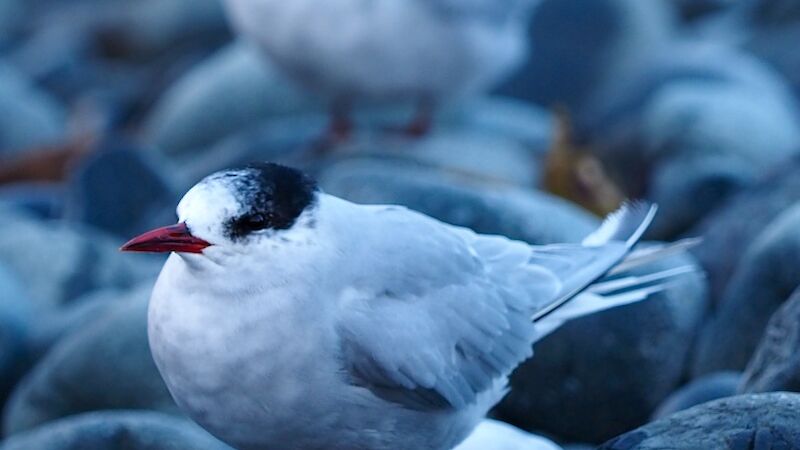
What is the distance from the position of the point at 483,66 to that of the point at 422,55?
385 millimetres

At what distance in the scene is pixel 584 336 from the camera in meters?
4.97

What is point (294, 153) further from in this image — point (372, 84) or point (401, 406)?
point (401, 406)

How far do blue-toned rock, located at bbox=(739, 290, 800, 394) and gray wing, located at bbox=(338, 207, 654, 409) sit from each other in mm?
459

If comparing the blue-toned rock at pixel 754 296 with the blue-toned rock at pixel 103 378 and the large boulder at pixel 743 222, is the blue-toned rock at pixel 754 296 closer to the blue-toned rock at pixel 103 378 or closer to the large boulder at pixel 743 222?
the large boulder at pixel 743 222

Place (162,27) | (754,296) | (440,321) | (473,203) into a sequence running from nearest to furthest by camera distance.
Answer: (440,321) < (754,296) < (473,203) < (162,27)

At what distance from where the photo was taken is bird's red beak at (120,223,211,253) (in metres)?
3.17

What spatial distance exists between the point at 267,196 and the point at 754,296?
2.10m

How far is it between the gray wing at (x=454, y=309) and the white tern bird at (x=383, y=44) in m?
2.65

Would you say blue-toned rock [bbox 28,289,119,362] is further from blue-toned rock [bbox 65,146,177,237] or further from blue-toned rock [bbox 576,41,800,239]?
→ blue-toned rock [bbox 576,41,800,239]

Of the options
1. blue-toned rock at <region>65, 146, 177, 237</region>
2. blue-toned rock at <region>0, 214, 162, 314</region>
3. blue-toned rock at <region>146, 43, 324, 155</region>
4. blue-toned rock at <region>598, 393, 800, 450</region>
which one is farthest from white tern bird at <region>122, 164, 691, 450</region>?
blue-toned rock at <region>146, 43, 324, 155</region>

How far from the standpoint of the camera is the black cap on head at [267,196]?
3.23 meters

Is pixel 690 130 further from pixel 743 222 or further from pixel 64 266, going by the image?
A: pixel 64 266

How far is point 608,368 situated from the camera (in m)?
4.97

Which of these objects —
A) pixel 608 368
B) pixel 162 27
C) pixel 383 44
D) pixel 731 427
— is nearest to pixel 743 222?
pixel 608 368
